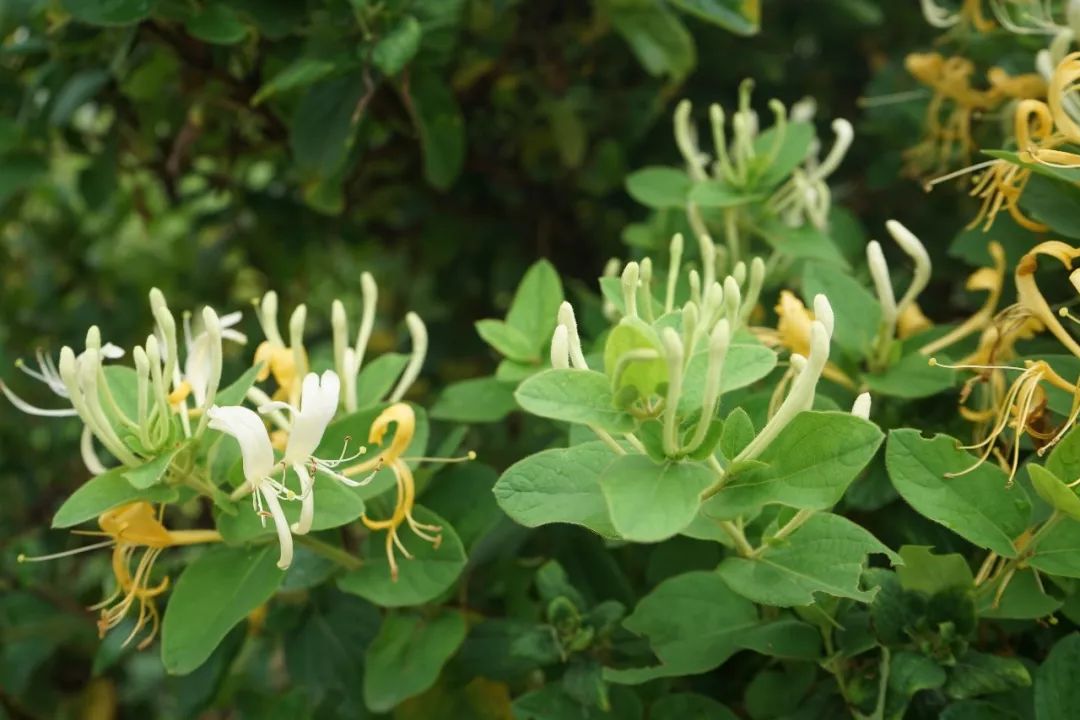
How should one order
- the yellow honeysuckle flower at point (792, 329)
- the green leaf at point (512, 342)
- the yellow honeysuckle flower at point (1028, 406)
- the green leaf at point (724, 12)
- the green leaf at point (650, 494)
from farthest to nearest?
the green leaf at point (724, 12) < the green leaf at point (512, 342) < the yellow honeysuckle flower at point (792, 329) < the yellow honeysuckle flower at point (1028, 406) < the green leaf at point (650, 494)

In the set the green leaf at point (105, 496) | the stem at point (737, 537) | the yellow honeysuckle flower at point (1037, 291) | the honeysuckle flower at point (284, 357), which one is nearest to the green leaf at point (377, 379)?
the honeysuckle flower at point (284, 357)

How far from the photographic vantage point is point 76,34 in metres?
0.98

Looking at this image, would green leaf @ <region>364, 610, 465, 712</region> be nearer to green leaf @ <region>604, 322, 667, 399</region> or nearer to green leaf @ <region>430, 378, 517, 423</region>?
green leaf @ <region>430, 378, 517, 423</region>

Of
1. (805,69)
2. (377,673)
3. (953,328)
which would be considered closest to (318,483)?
(377,673)

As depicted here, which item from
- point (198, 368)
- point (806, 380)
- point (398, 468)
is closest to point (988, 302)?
point (806, 380)

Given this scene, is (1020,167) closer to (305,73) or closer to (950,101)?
(950,101)

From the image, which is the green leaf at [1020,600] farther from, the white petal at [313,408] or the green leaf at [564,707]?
the white petal at [313,408]

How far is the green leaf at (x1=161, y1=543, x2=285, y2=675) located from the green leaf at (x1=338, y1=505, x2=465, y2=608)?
0.07 m

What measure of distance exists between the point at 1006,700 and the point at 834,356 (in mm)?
239

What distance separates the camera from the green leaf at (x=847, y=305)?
2.32ft

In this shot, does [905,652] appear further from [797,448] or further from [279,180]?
[279,180]

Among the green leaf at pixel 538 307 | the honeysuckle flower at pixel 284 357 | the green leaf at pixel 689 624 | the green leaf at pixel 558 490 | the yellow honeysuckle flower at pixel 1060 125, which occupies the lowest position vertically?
the green leaf at pixel 689 624

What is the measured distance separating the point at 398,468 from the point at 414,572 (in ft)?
0.25

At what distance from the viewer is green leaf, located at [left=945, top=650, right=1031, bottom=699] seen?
22.6 inches
